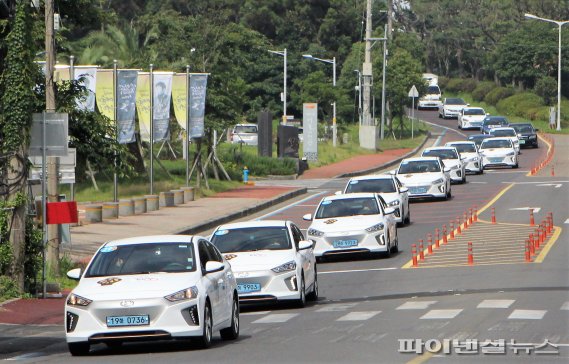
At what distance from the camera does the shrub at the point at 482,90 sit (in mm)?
117875

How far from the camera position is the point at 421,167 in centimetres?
4412

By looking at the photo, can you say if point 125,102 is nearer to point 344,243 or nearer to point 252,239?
point 344,243

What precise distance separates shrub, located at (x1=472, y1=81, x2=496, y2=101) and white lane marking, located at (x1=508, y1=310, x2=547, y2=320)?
10027cm

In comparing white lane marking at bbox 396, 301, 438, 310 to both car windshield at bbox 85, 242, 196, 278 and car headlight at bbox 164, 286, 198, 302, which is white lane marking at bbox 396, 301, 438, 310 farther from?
car headlight at bbox 164, 286, 198, 302

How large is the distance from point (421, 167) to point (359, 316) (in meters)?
25.4

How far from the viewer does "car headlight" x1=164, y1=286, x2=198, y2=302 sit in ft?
49.1

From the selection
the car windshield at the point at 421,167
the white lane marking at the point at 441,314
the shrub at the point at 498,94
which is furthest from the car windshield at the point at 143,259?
the shrub at the point at 498,94

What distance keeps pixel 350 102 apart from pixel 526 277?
73051 mm

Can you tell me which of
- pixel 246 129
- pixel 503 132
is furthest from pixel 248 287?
pixel 246 129

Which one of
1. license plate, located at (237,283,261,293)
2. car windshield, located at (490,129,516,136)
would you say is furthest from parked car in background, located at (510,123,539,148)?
license plate, located at (237,283,261,293)

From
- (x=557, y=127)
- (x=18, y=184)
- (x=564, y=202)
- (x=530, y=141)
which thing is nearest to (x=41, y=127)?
(x=18, y=184)

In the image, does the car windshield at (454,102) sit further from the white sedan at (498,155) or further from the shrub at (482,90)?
the white sedan at (498,155)

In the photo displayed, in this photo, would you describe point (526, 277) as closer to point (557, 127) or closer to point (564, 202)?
point (564, 202)

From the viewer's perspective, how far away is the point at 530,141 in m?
73.4
